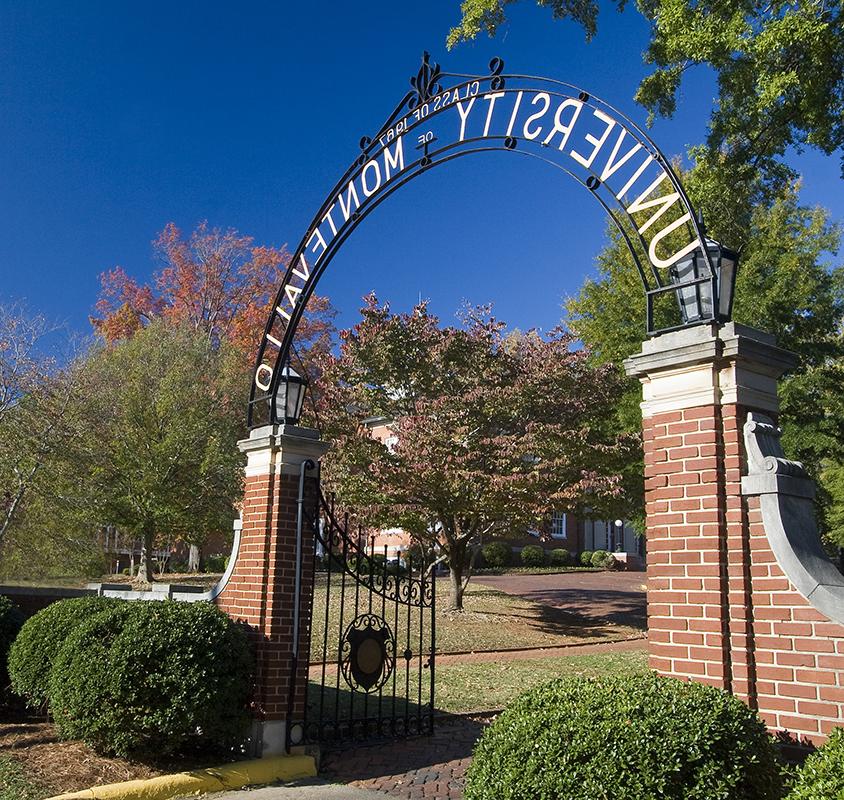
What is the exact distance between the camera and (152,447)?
20.6 metres

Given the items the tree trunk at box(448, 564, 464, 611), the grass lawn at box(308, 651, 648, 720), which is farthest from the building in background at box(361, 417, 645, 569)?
the grass lawn at box(308, 651, 648, 720)

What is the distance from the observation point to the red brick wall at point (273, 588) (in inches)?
262

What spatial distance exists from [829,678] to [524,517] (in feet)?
39.1

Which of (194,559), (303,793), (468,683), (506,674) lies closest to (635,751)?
(303,793)

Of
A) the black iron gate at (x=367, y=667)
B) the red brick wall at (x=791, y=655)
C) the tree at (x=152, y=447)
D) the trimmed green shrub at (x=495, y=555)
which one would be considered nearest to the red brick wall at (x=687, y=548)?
the red brick wall at (x=791, y=655)

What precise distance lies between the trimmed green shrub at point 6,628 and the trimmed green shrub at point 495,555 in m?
24.8

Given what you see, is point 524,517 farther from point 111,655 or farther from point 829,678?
point 829,678

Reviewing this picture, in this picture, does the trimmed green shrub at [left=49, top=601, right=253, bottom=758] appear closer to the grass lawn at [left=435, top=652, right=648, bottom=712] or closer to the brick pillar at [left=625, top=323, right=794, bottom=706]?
the brick pillar at [left=625, top=323, right=794, bottom=706]

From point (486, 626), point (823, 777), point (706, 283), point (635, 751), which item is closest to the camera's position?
point (823, 777)

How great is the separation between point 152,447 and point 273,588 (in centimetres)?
1490

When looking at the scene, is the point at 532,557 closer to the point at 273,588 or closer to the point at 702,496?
the point at 273,588

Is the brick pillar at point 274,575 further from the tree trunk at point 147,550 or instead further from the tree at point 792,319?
the tree trunk at point 147,550

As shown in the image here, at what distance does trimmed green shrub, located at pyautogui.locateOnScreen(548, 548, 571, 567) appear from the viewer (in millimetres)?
34156

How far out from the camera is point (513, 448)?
14812mm
